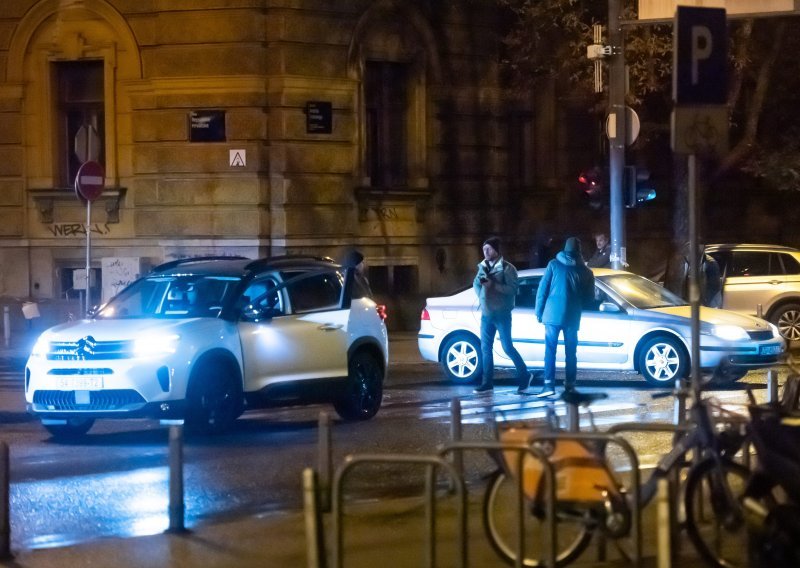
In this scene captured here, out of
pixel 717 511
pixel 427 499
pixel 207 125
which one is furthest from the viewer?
pixel 207 125

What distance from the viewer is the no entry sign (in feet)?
72.8

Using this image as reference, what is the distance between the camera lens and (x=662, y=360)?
60.8 ft

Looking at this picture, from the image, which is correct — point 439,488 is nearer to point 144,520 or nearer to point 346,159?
point 144,520

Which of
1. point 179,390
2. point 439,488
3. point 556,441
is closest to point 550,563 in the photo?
point 556,441

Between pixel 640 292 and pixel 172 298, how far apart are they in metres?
6.85

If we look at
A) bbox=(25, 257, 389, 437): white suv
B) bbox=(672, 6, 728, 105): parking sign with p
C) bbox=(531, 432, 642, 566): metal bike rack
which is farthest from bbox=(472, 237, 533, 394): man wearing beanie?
bbox=(531, 432, 642, 566): metal bike rack

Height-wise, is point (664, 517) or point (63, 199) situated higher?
point (63, 199)

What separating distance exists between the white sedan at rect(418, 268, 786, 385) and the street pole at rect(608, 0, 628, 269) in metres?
3.11

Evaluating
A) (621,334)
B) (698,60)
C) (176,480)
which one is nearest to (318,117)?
(621,334)

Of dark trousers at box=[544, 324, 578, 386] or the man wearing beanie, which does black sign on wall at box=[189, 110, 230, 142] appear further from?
dark trousers at box=[544, 324, 578, 386]

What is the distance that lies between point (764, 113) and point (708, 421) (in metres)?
22.4

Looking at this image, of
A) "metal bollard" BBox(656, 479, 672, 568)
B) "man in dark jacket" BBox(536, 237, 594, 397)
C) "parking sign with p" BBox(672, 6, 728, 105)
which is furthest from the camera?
"man in dark jacket" BBox(536, 237, 594, 397)

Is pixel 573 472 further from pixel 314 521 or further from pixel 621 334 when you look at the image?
pixel 621 334

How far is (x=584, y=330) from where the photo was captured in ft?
61.8
